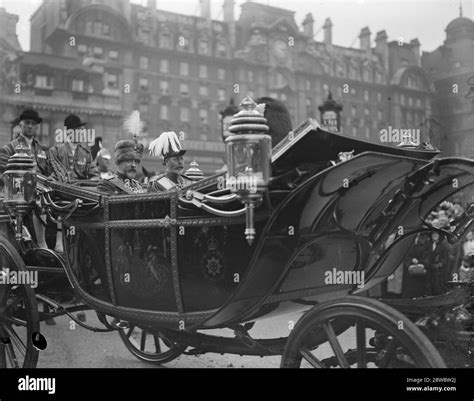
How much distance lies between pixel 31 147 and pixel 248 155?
1.67 meters

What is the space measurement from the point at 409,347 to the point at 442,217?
924mm

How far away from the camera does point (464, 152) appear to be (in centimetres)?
265

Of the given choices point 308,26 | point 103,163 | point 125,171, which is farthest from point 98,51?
point 308,26

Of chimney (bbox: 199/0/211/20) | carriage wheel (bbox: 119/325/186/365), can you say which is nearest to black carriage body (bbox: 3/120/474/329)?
carriage wheel (bbox: 119/325/186/365)

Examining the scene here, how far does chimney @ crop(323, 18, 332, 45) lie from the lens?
2.76 meters

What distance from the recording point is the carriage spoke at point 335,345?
7.45ft

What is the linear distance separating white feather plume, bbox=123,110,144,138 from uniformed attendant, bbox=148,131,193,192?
0.11 m

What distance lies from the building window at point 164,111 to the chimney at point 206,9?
19.5 inches

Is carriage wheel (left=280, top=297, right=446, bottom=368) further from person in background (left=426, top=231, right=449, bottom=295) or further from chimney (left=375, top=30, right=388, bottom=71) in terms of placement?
chimney (left=375, top=30, right=388, bottom=71)

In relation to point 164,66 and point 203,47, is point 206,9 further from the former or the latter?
point 164,66

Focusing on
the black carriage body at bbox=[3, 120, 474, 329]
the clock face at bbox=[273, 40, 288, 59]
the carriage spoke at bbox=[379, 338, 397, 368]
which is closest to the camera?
the carriage spoke at bbox=[379, 338, 397, 368]

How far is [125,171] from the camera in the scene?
3.23 m
